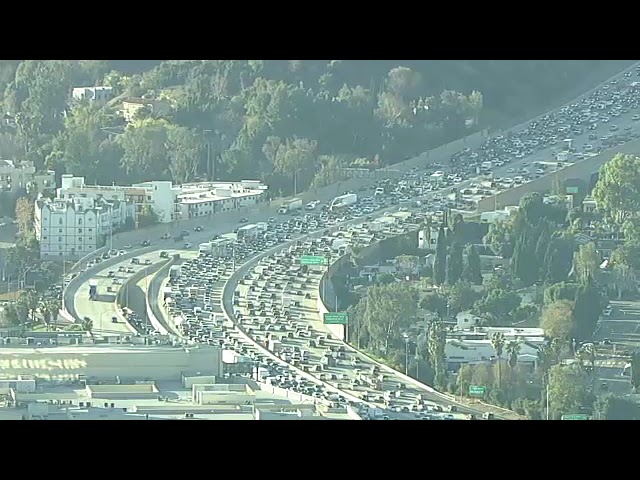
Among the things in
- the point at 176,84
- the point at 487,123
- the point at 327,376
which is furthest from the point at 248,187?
the point at 327,376

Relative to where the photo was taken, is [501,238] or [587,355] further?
[501,238]

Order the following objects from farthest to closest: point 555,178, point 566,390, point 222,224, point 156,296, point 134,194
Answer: point 555,178 < point 222,224 < point 134,194 < point 156,296 < point 566,390

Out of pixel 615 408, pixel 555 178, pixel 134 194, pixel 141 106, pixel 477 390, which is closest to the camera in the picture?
pixel 615 408

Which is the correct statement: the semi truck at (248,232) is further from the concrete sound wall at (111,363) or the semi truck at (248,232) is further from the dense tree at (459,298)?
the concrete sound wall at (111,363)

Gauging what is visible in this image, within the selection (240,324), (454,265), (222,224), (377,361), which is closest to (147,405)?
(377,361)

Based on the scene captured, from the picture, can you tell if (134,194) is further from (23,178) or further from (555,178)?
(555,178)

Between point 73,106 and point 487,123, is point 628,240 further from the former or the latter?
point 73,106
